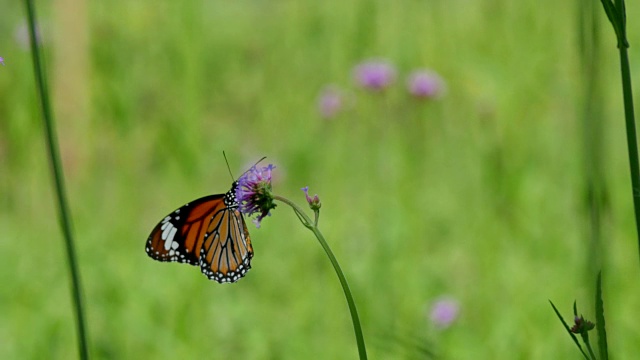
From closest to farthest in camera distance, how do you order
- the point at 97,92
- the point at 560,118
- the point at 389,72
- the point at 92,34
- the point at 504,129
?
1. the point at 389,72
2. the point at 504,129
3. the point at 560,118
4. the point at 97,92
5. the point at 92,34

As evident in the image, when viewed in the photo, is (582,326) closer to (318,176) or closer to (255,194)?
(255,194)

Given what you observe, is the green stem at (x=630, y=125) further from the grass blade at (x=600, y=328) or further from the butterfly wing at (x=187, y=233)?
the butterfly wing at (x=187, y=233)

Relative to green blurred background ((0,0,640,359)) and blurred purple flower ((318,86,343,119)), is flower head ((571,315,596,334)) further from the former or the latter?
blurred purple flower ((318,86,343,119))

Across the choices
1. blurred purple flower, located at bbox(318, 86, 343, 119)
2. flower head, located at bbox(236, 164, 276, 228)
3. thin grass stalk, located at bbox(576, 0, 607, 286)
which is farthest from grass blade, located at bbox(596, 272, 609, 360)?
blurred purple flower, located at bbox(318, 86, 343, 119)

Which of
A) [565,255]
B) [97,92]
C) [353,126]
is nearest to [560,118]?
[353,126]

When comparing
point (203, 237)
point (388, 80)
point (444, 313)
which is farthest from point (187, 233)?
point (388, 80)

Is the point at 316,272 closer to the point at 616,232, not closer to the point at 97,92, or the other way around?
the point at 616,232
